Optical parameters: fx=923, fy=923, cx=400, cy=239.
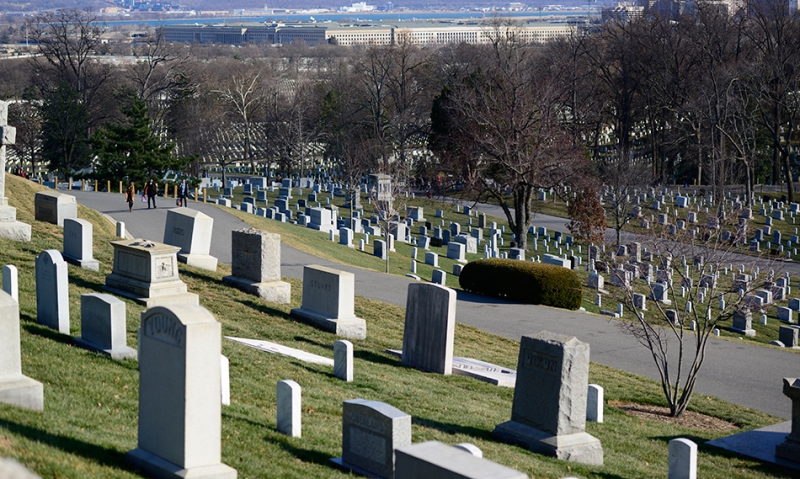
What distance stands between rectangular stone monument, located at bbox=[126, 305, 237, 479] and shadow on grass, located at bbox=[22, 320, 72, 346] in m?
4.26

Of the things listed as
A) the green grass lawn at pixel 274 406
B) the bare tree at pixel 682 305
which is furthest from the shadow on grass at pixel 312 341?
the bare tree at pixel 682 305

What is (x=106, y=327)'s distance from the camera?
10359mm

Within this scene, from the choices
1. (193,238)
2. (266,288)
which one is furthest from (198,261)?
(266,288)

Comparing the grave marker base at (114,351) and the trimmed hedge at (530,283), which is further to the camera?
the trimmed hedge at (530,283)

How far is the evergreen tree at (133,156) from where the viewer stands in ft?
132

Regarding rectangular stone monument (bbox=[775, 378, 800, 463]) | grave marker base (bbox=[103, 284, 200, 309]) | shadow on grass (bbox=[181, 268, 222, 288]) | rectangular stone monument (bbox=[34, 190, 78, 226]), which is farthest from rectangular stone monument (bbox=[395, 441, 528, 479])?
rectangular stone monument (bbox=[34, 190, 78, 226])

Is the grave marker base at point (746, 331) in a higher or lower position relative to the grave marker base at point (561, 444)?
lower

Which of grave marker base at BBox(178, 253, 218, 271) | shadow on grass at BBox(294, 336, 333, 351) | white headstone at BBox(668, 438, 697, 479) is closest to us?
white headstone at BBox(668, 438, 697, 479)

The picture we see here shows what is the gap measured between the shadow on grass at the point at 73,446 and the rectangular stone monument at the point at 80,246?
9.77 meters

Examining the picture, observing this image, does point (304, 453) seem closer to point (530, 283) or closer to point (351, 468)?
point (351, 468)

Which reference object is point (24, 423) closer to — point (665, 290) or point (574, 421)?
point (574, 421)

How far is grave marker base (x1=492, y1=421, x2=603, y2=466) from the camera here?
31.3 feet

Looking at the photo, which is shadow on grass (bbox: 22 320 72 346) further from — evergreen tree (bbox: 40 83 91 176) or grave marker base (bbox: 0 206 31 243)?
evergreen tree (bbox: 40 83 91 176)

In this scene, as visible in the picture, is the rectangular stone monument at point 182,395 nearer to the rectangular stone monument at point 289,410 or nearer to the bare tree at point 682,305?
the rectangular stone monument at point 289,410
